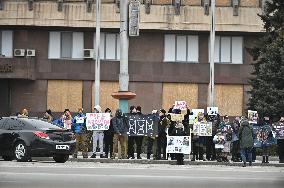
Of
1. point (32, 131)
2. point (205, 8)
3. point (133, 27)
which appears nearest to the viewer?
point (32, 131)

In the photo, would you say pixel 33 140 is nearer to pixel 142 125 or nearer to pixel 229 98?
pixel 142 125

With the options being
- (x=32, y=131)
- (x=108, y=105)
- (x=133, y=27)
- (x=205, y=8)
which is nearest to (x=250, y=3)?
(x=205, y=8)

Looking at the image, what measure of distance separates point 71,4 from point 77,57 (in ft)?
11.1

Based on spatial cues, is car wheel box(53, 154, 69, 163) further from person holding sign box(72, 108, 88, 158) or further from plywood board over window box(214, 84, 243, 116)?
plywood board over window box(214, 84, 243, 116)

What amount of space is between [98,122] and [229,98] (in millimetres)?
25190

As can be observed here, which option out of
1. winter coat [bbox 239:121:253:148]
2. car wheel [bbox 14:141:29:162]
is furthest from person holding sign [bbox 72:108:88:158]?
winter coat [bbox 239:121:253:148]

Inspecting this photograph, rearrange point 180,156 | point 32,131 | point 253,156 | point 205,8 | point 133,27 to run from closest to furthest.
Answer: point 32,131 → point 180,156 → point 253,156 → point 133,27 → point 205,8

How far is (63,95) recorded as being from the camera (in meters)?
54.2

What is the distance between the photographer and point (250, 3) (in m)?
53.8

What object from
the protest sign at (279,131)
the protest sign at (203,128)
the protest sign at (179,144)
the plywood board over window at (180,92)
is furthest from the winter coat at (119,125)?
the plywood board over window at (180,92)

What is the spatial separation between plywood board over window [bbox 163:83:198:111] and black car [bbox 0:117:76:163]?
2700 centimetres

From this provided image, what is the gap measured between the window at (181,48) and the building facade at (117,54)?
63 millimetres

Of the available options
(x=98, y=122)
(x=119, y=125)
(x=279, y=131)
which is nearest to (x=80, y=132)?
(x=98, y=122)

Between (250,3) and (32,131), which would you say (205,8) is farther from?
(32,131)
